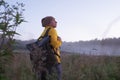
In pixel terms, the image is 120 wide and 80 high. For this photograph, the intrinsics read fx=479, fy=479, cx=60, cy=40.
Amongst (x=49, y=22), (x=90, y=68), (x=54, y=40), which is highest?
(x=49, y=22)

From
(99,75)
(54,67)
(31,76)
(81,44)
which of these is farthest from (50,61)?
(81,44)

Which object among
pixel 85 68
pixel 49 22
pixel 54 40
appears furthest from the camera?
pixel 85 68

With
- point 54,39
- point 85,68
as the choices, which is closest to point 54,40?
point 54,39

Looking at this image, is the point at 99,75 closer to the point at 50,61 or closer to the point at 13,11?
the point at 50,61

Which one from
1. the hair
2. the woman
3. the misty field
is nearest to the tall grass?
the misty field

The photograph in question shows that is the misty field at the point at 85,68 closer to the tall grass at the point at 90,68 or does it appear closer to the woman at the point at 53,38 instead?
the tall grass at the point at 90,68

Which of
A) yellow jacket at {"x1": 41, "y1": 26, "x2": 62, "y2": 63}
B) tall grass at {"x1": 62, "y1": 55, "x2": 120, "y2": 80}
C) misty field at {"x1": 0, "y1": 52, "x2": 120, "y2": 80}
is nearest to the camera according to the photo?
yellow jacket at {"x1": 41, "y1": 26, "x2": 62, "y2": 63}

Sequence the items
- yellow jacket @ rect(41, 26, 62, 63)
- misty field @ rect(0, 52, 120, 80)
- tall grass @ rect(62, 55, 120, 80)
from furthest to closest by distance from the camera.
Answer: tall grass @ rect(62, 55, 120, 80)
misty field @ rect(0, 52, 120, 80)
yellow jacket @ rect(41, 26, 62, 63)

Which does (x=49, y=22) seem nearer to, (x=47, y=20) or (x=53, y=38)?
(x=47, y=20)

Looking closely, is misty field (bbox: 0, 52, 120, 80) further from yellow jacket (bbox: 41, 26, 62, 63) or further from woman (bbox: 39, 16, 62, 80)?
yellow jacket (bbox: 41, 26, 62, 63)

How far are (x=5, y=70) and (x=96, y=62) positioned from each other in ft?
18.5

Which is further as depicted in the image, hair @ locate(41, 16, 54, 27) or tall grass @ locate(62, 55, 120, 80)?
tall grass @ locate(62, 55, 120, 80)

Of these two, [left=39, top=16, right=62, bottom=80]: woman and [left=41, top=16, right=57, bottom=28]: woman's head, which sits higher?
[left=41, top=16, right=57, bottom=28]: woman's head

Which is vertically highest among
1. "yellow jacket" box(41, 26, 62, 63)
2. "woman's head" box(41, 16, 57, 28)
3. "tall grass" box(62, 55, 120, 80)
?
"woman's head" box(41, 16, 57, 28)
